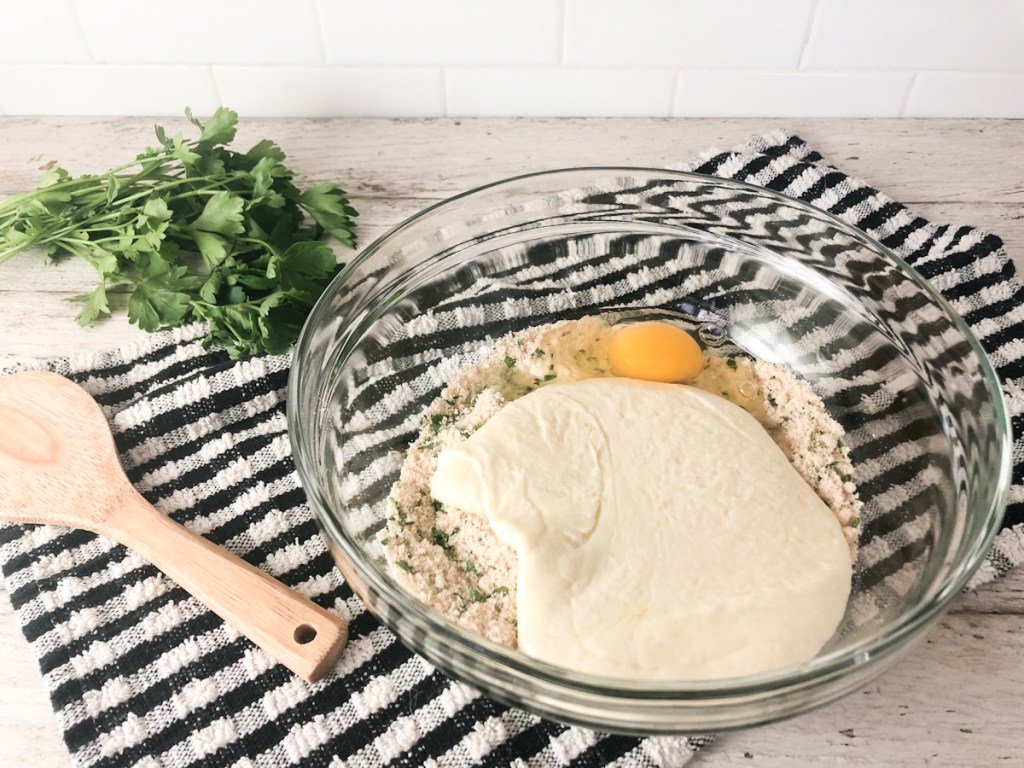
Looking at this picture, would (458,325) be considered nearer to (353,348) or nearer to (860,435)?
(353,348)

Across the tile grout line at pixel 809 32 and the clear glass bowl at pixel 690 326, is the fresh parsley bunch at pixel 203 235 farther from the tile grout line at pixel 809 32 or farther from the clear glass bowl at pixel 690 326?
the tile grout line at pixel 809 32

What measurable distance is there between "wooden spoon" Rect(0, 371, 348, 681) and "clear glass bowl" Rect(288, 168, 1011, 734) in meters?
0.11

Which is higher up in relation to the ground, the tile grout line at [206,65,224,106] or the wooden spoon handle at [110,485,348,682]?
the tile grout line at [206,65,224,106]

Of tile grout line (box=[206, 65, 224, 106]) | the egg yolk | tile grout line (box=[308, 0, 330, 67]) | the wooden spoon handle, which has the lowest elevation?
the wooden spoon handle

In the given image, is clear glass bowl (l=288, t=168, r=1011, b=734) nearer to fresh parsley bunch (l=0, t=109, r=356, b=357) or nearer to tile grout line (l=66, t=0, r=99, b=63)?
fresh parsley bunch (l=0, t=109, r=356, b=357)

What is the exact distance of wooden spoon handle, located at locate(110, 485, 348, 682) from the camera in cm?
94

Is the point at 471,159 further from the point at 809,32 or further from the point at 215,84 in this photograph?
the point at 809,32

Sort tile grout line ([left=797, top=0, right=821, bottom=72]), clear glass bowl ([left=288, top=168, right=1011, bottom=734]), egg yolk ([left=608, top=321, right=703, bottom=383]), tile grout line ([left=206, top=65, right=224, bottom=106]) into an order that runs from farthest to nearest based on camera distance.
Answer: tile grout line ([left=206, top=65, right=224, bottom=106]) → tile grout line ([left=797, top=0, right=821, bottom=72]) → egg yolk ([left=608, top=321, right=703, bottom=383]) → clear glass bowl ([left=288, top=168, right=1011, bottom=734])

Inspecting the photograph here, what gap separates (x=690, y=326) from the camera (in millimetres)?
1272

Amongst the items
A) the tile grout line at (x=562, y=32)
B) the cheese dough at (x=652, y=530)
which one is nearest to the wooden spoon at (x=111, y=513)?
the cheese dough at (x=652, y=530)

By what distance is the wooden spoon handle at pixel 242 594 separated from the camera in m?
0.94

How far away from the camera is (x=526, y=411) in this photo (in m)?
1.07

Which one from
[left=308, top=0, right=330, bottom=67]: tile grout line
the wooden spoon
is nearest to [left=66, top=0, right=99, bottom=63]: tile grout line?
[left=308, top=0, right=330, bottom=67]: tile grout line

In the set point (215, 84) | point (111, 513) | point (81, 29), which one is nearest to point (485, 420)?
point (111, 513)
